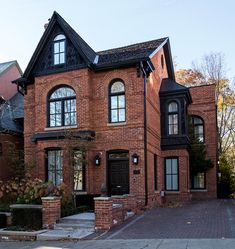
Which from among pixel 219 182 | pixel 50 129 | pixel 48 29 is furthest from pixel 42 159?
pixel 219 182

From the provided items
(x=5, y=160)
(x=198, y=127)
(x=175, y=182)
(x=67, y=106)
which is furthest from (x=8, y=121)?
(x=198, y=127)

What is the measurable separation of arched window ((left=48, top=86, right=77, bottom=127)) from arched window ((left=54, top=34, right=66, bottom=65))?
141cm

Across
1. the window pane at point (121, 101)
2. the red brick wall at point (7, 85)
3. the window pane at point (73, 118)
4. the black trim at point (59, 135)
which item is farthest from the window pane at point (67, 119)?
the red brick wall at point (7, 85)

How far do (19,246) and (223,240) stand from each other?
6.06 metres

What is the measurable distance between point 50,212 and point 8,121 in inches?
456

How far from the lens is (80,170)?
60.7 ft

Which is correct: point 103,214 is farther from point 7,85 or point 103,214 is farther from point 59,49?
point 7,85

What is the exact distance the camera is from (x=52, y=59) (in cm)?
1980

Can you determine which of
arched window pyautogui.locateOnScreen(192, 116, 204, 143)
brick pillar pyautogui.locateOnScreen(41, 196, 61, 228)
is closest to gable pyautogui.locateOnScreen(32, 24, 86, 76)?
brick pillar pyautogui.locateOnScreen(41, 196, 61, 228)

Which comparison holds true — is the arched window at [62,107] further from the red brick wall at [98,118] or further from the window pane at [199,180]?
the window pane at [199,180]

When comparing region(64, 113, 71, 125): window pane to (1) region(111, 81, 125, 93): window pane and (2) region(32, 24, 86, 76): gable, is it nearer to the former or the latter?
(2) region(32, 24, 86, 76): gable

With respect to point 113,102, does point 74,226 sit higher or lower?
lower

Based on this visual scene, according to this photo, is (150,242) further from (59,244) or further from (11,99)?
(11,99)

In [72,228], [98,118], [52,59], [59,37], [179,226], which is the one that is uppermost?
[59,37]
